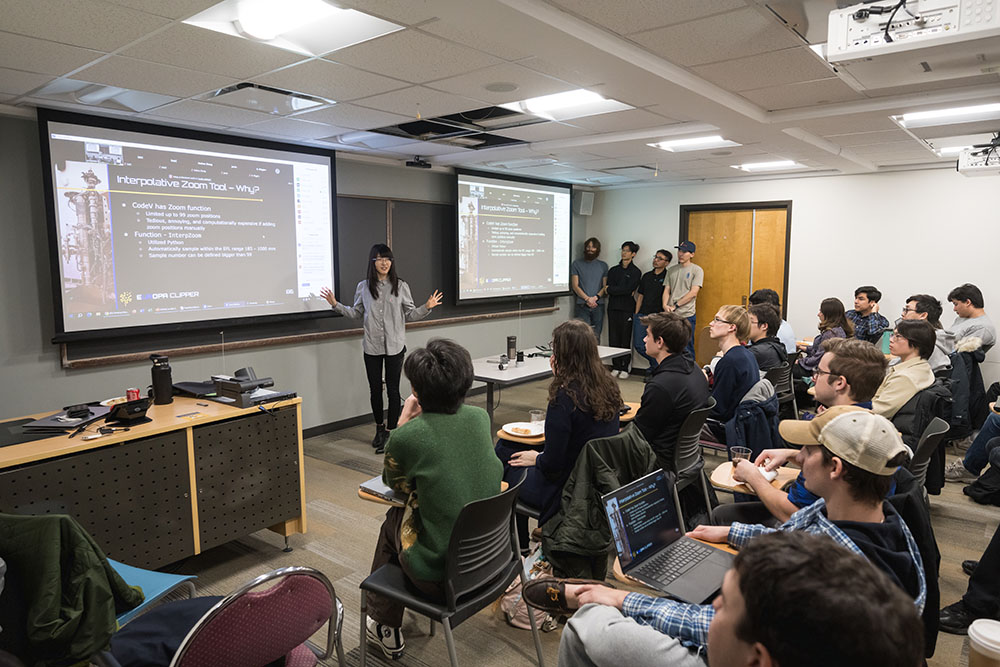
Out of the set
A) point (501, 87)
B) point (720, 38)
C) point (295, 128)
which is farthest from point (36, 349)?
point (720, 38)

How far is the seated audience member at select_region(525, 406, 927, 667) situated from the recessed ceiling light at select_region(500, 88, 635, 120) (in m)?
2.52

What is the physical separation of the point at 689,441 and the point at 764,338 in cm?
177

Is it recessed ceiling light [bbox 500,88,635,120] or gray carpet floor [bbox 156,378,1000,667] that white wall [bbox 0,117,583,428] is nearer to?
gray carpet floor [bbox 156,378,1000,667]

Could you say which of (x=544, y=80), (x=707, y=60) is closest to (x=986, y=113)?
(x=707, y=60)

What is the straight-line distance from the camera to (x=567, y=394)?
2.62 meters

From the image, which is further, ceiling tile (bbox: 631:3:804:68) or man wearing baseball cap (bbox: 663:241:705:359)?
man wearing baseball cap (bbox: 663:241:705:359)

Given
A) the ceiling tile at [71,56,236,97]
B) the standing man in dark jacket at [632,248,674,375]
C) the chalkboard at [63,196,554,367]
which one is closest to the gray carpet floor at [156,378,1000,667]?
the chalkboard at [63,196,554,367]

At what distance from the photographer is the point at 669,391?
9.80 feet

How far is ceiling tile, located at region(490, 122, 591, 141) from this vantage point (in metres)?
4.40

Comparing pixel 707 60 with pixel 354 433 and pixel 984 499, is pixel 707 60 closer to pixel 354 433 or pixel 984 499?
pixel 984 499

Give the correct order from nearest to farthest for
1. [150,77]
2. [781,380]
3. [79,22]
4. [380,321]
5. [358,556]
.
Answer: [79,22], [150,77], [358,556], [781,380], [380,321]

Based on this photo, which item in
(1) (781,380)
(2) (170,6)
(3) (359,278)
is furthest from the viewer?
(3) (359,278)

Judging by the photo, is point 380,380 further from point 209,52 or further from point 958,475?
point 958,475

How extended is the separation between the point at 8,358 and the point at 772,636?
175 inches
